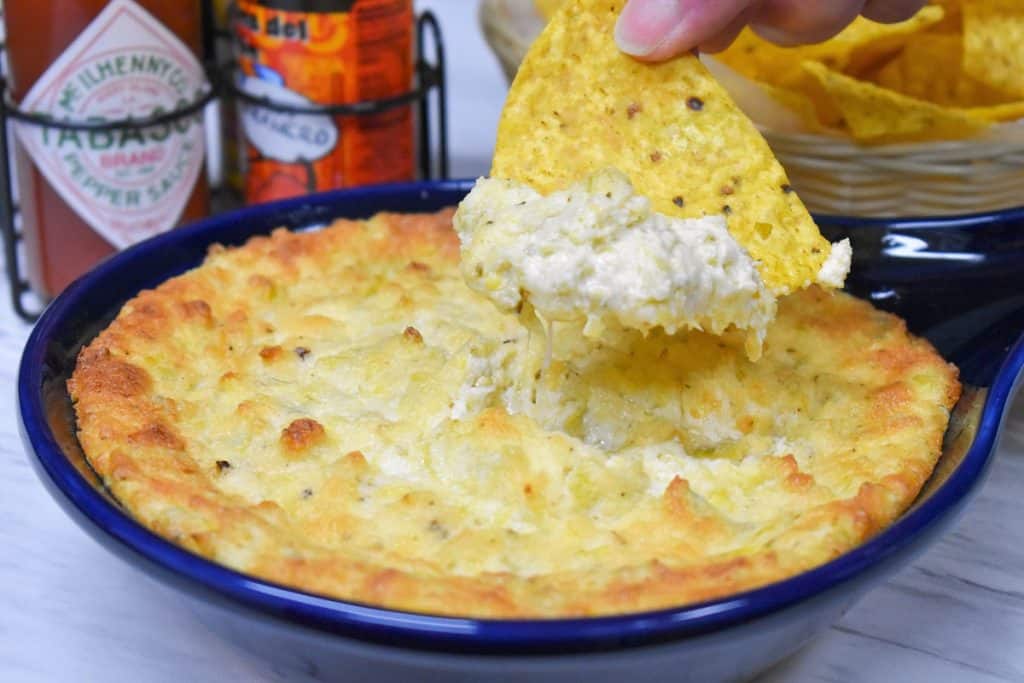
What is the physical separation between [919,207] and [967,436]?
71cm

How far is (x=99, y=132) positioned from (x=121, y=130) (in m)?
0.04

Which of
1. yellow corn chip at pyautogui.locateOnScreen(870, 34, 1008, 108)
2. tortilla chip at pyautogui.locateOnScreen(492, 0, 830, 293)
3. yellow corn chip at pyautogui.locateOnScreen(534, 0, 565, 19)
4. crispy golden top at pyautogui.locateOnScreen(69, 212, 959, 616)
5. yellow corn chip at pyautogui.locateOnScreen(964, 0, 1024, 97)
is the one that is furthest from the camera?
yellow corn chip at pyautogui.locateOnScreen(534, 0, 565, 19)

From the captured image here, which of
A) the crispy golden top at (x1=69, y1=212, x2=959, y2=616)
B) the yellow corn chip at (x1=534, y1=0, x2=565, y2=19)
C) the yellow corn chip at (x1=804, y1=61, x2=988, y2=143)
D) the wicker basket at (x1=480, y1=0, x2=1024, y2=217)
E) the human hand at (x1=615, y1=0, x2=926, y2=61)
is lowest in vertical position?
the crispy golden top at (x1=69, y1=212, x2=959, y2=616)

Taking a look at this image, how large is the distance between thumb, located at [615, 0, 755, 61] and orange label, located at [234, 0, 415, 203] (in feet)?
2.59

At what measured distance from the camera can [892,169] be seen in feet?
6.30

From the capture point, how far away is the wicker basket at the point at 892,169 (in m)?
1.89

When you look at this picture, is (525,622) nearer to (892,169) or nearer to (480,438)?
(480,438)

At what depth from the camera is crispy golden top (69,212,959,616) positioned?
3.80ft

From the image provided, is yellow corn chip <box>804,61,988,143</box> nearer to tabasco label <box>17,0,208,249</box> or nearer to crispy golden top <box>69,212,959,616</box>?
crispy golden top <box>69,212,959,616</box>

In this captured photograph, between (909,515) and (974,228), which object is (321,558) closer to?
(909,515)

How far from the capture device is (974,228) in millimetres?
1695

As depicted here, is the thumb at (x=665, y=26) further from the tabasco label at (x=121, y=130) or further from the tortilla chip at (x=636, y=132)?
Answer: the tabasco label at (x=121, y=130)

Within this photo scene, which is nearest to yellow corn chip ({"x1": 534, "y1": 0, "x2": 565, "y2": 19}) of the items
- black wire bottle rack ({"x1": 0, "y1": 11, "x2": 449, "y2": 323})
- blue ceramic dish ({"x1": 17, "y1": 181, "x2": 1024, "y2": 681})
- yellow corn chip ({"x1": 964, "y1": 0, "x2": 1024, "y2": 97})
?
black wire bottle rack ({"x1": 0, "y1": 11, "x2": 449, "y2": 323})

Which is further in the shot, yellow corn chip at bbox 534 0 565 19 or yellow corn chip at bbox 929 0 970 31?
yellow corn chip at bbox 534 0 565 19
